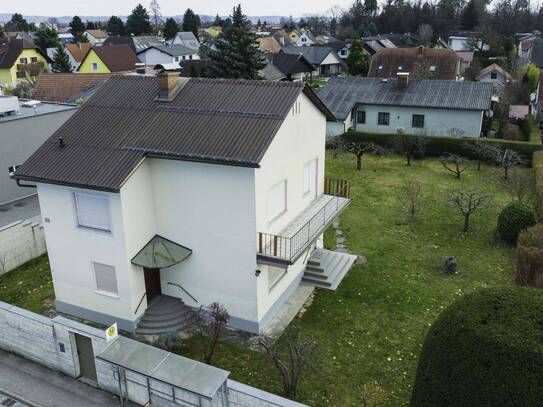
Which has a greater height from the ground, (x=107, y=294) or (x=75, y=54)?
(x=75, y=54)

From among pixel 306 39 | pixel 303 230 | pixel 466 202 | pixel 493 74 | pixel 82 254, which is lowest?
pixel 466 202

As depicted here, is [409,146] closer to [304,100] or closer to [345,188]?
[345,188]

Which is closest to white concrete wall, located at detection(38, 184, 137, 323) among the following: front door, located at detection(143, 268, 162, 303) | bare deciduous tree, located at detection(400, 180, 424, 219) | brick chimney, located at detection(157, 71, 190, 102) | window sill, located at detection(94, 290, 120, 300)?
window sill, located at detection(94, 290, 120, 300)

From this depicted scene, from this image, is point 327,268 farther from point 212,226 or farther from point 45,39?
point 45,39

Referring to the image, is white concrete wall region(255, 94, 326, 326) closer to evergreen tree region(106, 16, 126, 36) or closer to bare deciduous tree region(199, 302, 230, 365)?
bare deciduous tree region(199, 302, 230, 365)

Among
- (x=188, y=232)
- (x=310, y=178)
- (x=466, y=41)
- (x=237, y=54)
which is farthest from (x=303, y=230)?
(x=466, y=41)
